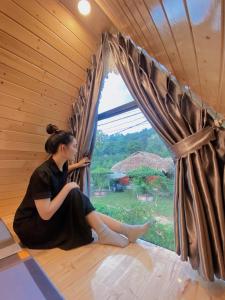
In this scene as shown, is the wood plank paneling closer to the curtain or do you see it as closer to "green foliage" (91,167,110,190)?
the curtain

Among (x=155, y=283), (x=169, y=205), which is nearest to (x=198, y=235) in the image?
(x=155, y=283)

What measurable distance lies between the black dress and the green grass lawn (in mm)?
483

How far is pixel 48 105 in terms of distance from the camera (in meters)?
1.71

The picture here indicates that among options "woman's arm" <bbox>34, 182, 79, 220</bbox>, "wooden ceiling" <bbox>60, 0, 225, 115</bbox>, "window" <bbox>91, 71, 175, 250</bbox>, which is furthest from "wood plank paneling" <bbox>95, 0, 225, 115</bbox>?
"woman's arm" <bbox>34, 182, 79, 220</bbox>

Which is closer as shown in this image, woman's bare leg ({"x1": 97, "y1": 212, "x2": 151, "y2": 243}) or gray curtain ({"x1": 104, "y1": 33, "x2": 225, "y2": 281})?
gray curtain ({"x1": 104, "y1": 33, "x2": 225, "y2": 281})

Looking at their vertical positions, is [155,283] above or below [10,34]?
below

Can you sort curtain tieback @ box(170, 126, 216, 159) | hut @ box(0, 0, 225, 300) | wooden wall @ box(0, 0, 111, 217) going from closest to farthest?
1. hut @ box(0, 0, 225, 300)
2. curtain tieback @ box(170, 126, 216, 159)
3. wooden wall @ box(0, 0, 111, 217)

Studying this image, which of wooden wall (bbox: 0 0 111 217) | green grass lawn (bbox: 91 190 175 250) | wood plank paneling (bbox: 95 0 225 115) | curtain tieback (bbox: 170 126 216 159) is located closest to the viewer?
wood plank paneling (bbox: 95 0 225 115)

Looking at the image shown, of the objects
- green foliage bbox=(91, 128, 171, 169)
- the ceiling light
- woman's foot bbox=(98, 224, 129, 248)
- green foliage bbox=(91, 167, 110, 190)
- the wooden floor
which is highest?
the ceiling light

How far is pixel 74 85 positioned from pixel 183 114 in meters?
1.23

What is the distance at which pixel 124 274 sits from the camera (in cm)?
105

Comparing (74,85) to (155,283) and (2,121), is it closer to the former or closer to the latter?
(2,121)

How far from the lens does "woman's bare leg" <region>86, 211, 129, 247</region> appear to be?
1343 millimetres

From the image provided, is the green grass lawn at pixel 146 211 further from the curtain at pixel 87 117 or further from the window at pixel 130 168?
the curtain at pixel 87 117
